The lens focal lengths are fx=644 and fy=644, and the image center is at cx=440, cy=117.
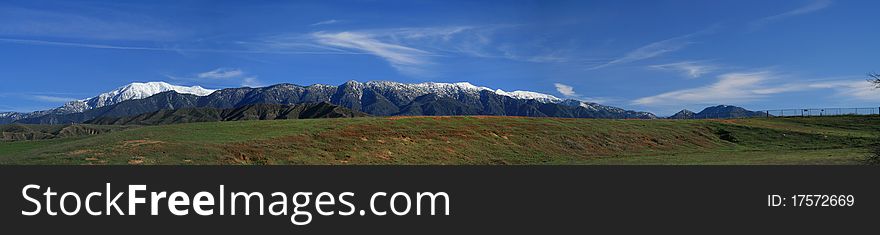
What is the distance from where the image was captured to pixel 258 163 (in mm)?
53031

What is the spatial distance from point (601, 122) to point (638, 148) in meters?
16.7

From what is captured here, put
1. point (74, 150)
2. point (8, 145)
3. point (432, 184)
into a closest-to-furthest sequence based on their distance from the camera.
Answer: point (432, 184) < point (74, 150) < point (8, 145)

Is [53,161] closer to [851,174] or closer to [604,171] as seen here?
[604,171]

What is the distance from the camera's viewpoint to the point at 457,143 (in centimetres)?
6812

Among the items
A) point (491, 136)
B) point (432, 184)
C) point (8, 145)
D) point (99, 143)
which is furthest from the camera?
point (491, 136)

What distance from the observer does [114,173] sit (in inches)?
817

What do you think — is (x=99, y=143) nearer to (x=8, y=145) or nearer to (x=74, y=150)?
(x=74, y=150)

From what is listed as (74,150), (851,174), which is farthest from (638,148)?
(74,150)

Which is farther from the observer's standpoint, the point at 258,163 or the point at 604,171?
the point at 258,163

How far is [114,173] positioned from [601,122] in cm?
7662

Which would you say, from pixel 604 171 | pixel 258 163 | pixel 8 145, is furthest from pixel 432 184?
pixel 8 145

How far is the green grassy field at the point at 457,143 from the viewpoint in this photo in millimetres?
52906

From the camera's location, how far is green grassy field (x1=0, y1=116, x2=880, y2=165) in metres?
52.9

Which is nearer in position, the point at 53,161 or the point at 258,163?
the point at 53,161
